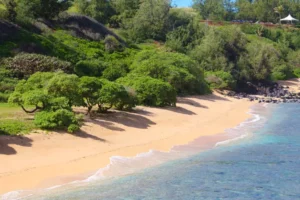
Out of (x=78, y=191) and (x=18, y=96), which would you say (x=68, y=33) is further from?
(x=78, y=191)

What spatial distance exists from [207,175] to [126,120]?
9541 mm

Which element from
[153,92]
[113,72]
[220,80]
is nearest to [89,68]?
[113,72]

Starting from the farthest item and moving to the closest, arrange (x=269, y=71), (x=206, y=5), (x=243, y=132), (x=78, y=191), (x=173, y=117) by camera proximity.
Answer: (x=206, y=5)
(x=269, y=71)
(x=173, y=117)
(x=243, y=132)
(x=78, y=191)

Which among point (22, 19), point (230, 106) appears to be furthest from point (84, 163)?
point (22, 19)

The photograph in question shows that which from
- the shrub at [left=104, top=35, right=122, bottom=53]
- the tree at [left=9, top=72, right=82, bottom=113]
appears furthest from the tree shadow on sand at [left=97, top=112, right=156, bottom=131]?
the shrub at [left=104, top=35, right=122, bottom=53]

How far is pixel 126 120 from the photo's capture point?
24.8 meters

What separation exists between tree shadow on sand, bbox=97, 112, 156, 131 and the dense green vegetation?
2.60ft

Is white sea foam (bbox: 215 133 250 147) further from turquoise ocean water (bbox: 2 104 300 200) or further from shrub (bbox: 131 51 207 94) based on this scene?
shrub (bbox: 131 51 207 94)

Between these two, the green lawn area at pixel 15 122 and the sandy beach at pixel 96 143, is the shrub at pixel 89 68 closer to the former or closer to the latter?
the sandy beach at pixel 96 143

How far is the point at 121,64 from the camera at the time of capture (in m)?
40.7

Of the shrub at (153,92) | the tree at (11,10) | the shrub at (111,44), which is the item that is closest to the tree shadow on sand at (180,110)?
the shrub at (153,92)

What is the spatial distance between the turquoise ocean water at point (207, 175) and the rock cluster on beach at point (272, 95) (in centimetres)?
2329

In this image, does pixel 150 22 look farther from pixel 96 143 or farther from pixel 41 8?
pixel 96 143

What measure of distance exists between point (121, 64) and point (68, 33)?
1186 cm
